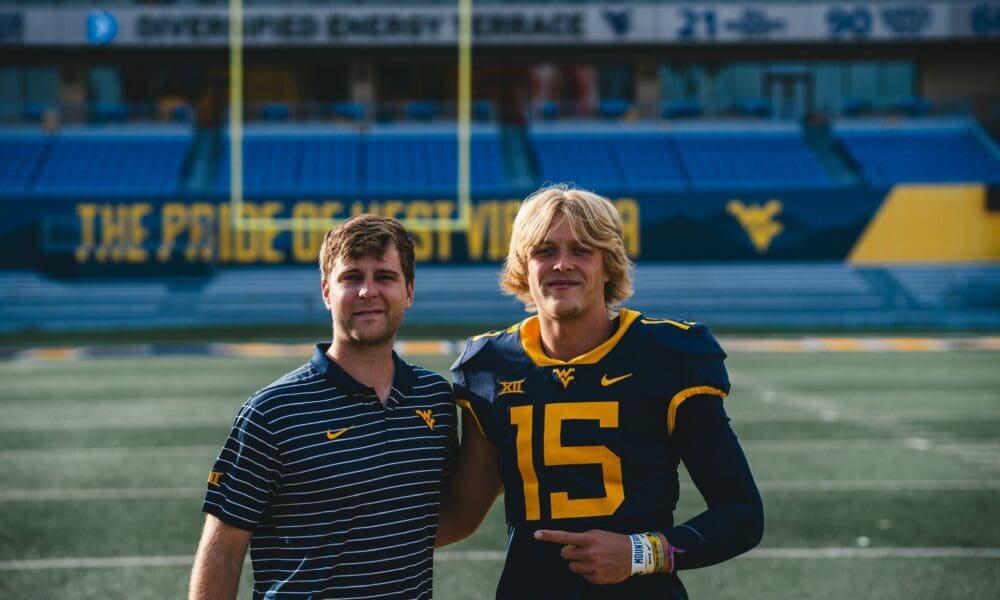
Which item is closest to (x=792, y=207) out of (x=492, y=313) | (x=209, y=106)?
(x=492, y=313)

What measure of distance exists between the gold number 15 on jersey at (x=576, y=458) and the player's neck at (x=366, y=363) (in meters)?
0.34

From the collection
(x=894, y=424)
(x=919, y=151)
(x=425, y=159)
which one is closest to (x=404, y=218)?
(x=425, y=159)

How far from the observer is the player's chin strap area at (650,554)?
92.0 inches

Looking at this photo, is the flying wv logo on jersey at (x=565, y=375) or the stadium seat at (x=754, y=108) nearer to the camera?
the flying wv logo on jersey at (x=565, y=375)

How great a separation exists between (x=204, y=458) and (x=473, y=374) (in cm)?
585

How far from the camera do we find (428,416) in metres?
2.57

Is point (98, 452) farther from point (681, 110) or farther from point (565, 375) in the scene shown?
point (681, 110)

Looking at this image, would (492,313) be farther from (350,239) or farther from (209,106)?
(350,239)

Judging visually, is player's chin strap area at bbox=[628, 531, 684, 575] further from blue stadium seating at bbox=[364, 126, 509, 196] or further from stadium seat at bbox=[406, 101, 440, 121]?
stadium seat at bbox=[406, 101, 440, 121]

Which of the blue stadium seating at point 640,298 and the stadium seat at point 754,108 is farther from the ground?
the stadium seat at point 754,108

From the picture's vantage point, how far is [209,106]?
27453 millimetres

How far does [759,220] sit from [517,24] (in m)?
8.11

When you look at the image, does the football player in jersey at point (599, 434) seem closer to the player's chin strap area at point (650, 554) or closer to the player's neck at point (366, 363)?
the player's chin strap area at point (650, 554)

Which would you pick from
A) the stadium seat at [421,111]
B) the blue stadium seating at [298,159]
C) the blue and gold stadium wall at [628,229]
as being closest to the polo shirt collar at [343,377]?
the blue and gold stadium wall at [628,229]
